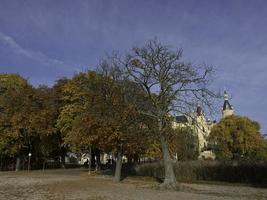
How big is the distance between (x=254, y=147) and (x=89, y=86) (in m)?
46.6

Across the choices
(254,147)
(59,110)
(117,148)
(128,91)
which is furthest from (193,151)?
(128,91)

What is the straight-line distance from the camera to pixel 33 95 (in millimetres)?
50750

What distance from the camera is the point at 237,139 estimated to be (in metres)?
73.5

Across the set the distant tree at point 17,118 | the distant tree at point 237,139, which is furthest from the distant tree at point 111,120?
the distant tree at point 237,139

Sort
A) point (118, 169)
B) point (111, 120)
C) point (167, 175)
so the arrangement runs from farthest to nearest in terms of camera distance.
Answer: point (118, 169) < point (111, 120) < point (167, 175)

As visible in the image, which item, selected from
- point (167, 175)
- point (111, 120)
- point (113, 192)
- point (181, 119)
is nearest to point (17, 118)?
point (111, 120)

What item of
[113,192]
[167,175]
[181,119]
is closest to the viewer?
[113,192]

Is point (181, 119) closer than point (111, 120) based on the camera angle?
Yes

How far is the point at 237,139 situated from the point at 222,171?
39.6 meters

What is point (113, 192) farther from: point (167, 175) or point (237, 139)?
point (237, 139)

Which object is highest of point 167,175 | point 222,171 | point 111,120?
point 111,120

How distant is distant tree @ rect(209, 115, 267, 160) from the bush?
35.6 m

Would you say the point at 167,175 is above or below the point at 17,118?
below

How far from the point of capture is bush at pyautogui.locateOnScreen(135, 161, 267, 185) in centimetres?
3388
